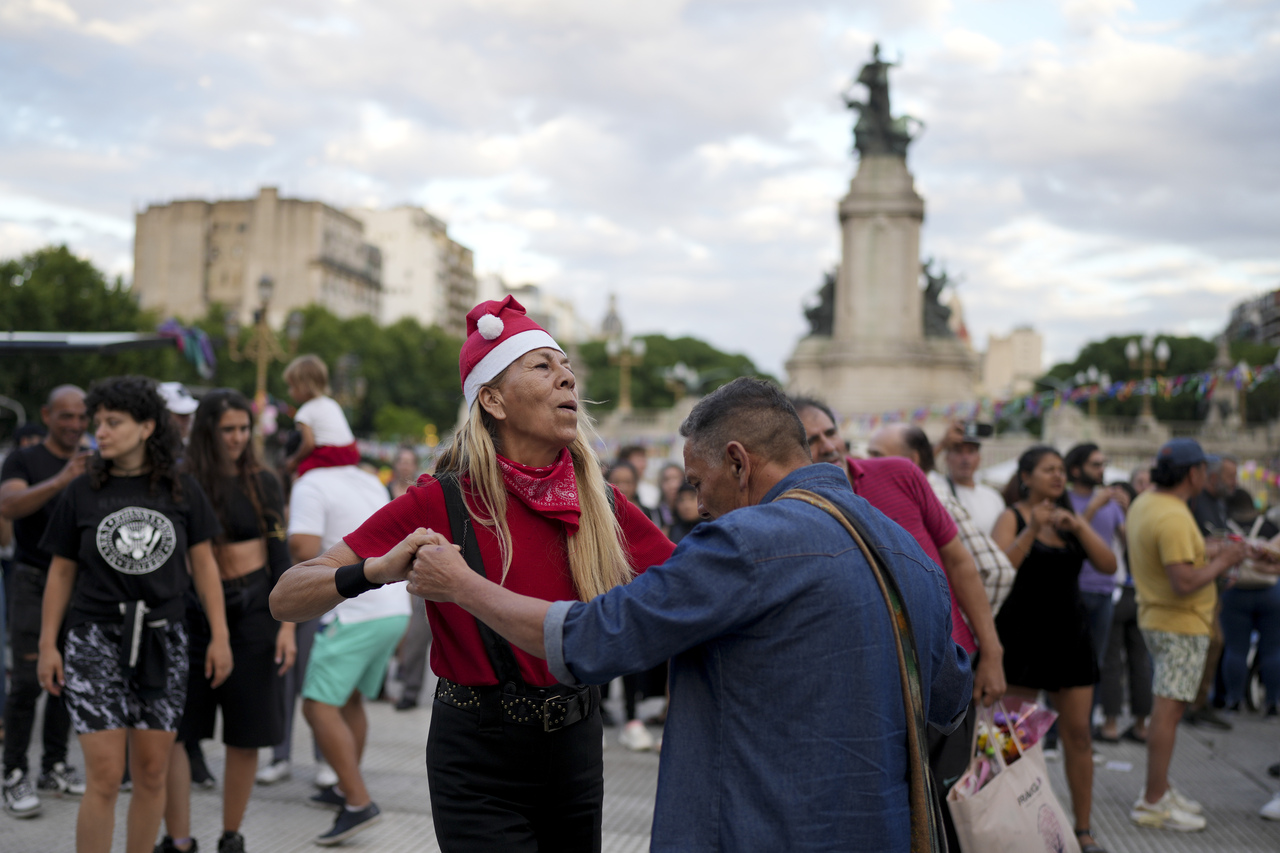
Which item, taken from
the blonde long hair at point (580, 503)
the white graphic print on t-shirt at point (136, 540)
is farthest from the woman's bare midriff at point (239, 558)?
the blonde long hair at point (580, 503)

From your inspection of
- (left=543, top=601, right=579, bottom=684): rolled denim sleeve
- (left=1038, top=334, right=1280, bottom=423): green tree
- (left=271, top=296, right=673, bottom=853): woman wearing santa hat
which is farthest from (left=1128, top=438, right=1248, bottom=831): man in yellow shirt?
(left=1038, top=334, right=1280, bottom=423): green tree

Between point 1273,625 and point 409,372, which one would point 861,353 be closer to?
point 1273,625

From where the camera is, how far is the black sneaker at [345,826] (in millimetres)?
5344

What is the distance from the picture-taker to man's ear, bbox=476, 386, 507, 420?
302 cm

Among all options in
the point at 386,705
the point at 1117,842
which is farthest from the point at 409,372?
the point at 1117,842

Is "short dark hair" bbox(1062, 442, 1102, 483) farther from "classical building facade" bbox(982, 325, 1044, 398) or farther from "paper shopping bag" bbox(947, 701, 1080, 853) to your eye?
"classical building facade" bbox(982, 325, 1044, 398)

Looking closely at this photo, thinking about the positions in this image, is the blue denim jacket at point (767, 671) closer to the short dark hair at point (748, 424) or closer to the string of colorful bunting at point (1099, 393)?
the short dark hair at point (748, 424)

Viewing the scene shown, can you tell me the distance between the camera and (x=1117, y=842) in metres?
5.78

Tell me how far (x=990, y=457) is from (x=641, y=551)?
1354 inches

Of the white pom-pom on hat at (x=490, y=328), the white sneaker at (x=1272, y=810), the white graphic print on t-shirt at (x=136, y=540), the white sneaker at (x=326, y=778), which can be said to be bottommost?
the white sneaker at (x=326, y=778)

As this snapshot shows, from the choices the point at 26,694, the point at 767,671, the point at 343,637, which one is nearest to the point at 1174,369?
the point at 343,637

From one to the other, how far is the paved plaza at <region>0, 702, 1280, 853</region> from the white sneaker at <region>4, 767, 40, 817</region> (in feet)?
0.21

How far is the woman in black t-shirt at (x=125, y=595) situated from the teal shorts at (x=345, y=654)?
3.45 feet

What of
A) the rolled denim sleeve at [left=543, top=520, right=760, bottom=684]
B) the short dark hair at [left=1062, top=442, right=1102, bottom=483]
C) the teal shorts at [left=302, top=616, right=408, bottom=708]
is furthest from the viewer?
the short dark hair at [left=1062, top=442, right=1102, bottom=483]
